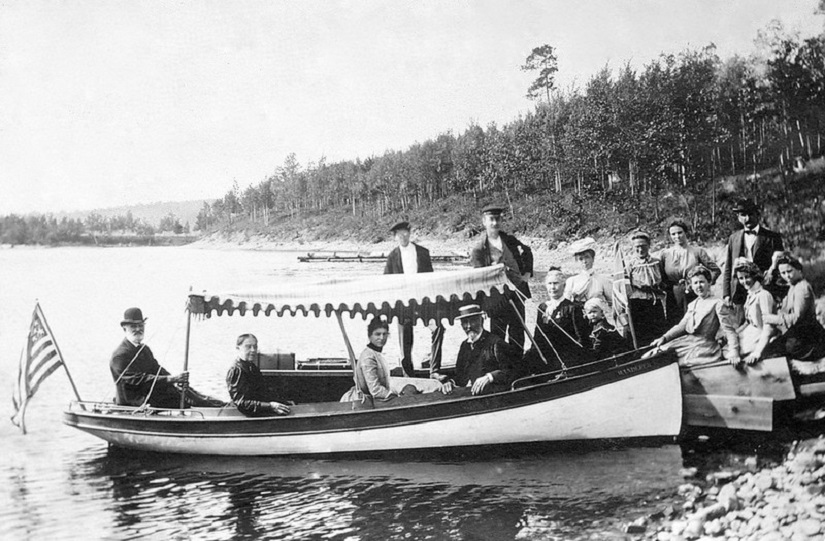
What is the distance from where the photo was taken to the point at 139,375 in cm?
747

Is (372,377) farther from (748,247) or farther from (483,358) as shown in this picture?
(748,247)

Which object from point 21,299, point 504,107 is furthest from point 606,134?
point 21,299

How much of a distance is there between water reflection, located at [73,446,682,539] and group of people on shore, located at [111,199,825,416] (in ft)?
2.84

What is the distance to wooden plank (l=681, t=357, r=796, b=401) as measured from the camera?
6.41m

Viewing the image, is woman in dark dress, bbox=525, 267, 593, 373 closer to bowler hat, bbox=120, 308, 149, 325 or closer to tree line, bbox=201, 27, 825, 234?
tree line, bbox=201, 27, 825, 234

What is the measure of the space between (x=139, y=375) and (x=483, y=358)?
14.2 feet

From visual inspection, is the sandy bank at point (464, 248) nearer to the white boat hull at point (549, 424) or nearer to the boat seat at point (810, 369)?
the white boat hull at point (549, 424)

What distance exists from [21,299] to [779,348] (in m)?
15.3

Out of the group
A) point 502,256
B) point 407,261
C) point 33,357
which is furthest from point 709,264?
point 33,357

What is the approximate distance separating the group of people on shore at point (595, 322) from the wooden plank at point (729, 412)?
1.47 ft

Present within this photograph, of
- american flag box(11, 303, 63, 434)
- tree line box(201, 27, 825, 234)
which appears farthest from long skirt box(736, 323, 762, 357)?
american flag box(11, 303, 63, 434)

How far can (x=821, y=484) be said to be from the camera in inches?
191

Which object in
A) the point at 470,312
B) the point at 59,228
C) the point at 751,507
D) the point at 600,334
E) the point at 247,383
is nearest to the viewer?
the point at 751,507

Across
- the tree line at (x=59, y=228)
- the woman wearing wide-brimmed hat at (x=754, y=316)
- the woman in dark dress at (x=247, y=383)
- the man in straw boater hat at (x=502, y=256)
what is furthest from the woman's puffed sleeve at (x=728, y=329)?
the tree line at (x=59, y=228)
